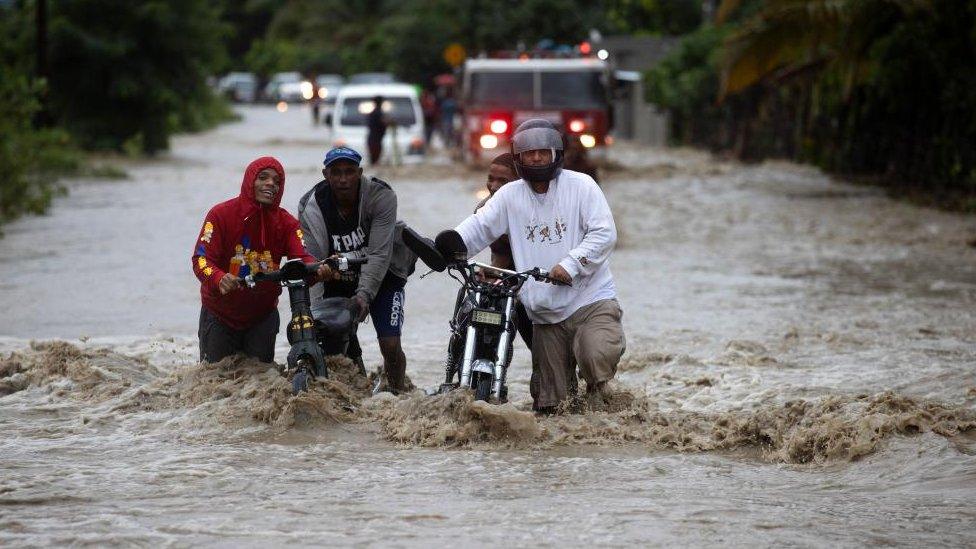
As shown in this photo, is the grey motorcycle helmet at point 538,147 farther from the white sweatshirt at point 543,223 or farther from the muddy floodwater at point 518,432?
the muddy floodwater at point 518,432

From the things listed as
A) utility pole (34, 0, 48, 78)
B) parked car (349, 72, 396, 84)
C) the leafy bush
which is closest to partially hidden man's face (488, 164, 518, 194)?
the leafy bush

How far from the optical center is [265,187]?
8.16 metres

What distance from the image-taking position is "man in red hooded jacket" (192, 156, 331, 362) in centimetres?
816

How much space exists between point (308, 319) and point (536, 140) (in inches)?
59.0

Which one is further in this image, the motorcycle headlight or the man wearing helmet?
the man wearing helmet

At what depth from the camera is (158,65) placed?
35.7 metres

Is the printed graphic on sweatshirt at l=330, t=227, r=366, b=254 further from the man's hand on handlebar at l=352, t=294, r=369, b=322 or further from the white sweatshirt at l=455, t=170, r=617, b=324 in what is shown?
the white sweatshirt at l=455, t=170, r=617, b=324

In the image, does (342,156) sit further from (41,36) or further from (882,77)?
(41,36)

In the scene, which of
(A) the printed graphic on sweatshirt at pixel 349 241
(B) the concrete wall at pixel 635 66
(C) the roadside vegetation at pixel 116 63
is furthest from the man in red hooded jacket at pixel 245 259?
(B) the concrete wall at pixel 635 66

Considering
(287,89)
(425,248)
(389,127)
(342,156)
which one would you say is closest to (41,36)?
(389,127)

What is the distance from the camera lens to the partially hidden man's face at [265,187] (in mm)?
8164

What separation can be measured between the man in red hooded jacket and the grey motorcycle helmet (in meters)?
1.13

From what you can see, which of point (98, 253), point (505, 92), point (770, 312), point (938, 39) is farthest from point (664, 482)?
point (505, 92)

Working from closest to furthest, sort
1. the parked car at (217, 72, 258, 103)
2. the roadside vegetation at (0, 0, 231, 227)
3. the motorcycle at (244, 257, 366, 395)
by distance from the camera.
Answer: the motorcycle at (244, 257, 366, 395) < the roadside vegetation at (0, 0, 231, 227) < the parked car at (217, 72, 258, 103)
